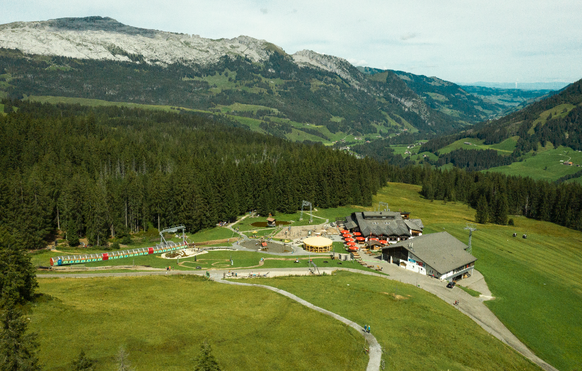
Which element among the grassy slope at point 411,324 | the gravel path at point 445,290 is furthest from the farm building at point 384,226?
the grassy slope at point 411,324

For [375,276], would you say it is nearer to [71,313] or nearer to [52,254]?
[71,313]

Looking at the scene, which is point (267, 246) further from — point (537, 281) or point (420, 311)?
point (537, 281)

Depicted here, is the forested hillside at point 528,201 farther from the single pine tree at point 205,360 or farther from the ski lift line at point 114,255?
the single pine tree at point 205,360

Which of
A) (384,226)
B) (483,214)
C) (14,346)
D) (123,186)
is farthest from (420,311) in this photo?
(483,214)

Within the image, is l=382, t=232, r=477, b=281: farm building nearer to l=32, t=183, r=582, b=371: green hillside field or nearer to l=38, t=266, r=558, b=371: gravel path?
l=38, t=266, r=558, b=371: gravel path

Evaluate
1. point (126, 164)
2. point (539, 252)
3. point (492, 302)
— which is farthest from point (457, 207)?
point (126, 164)

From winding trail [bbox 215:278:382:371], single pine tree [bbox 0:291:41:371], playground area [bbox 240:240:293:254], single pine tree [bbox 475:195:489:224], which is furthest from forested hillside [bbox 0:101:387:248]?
single pine tree [bbox 0:291:41:371]
